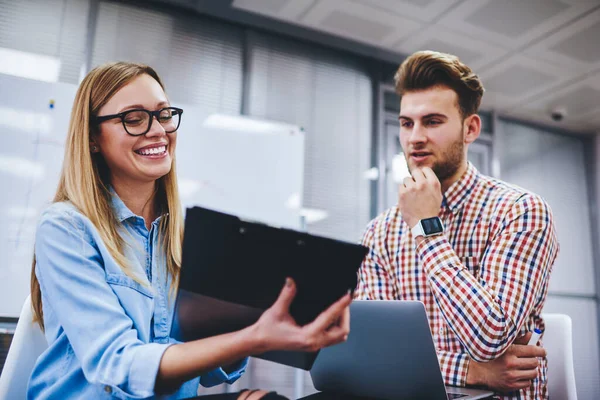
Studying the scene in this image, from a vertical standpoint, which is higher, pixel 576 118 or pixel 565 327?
pixel 576 118

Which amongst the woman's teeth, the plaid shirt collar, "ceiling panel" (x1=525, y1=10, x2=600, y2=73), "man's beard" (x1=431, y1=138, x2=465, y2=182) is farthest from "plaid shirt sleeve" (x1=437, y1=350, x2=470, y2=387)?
"ceiling panel" (x1=525, y1=10, x2=600, y2=73)

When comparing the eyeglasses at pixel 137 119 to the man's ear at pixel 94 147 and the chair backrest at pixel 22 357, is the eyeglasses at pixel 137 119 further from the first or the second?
the chair backrest at pixel 22 357

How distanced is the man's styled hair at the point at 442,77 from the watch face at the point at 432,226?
1.60 ft

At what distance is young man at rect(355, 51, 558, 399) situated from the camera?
114 cm

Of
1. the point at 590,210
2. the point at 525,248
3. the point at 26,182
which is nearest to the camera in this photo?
the point at 525,248

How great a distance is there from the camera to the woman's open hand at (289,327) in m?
0.67

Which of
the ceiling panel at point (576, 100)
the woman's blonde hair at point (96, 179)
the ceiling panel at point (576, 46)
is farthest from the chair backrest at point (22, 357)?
the ceiling panel at point (576, 100)

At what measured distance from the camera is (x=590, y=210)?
194 inches

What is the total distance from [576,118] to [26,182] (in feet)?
15.4

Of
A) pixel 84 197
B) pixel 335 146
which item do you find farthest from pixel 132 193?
pixel 335 146

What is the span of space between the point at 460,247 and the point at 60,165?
80.9 inches

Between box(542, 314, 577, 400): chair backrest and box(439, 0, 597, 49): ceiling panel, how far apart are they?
2.26m

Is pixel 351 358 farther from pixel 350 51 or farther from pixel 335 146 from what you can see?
pixel 350 51

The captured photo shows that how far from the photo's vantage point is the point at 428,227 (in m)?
1.28
